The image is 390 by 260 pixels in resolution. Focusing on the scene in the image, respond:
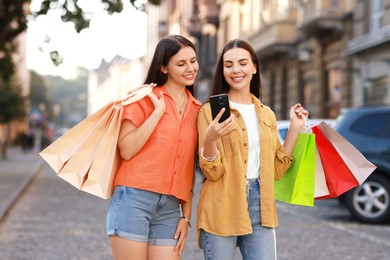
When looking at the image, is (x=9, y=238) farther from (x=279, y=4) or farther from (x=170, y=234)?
(x=279, y=4)

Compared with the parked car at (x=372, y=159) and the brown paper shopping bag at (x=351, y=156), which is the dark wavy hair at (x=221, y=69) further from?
the parked car at (x=372, y=159)

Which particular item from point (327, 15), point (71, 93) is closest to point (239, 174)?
point (327, 15)

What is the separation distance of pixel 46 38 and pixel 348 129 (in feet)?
36.4

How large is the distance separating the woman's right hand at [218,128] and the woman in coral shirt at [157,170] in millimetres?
→ 286

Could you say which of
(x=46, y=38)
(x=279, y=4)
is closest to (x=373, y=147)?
(x=46, y=38)

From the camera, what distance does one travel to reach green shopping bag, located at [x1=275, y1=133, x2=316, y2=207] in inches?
159

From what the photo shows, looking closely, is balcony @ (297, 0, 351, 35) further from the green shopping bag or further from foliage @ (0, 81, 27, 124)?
foliage @ (0, 81, 27, 124)

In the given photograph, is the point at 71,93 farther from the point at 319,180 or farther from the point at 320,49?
the point at 319,180

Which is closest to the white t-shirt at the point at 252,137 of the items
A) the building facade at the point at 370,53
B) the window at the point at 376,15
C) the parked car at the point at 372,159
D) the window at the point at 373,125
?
the parked car at the point at 372,159

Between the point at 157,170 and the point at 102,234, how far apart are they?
239 inches

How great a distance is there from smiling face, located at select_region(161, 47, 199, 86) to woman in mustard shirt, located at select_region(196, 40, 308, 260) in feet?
0.54

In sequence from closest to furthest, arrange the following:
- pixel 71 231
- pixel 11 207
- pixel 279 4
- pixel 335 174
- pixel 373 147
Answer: pixel 335 174 → pixel 71 231 → pixel 373 147 → pixel 11 207 → pixel 279 4

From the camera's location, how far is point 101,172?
3.76 meters

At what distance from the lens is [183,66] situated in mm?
3838
